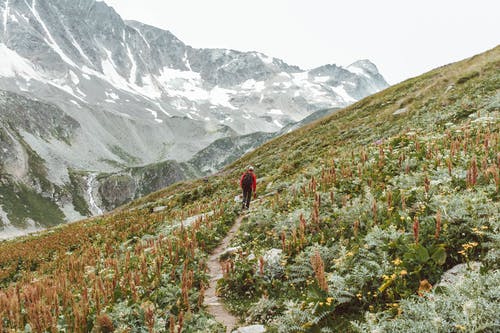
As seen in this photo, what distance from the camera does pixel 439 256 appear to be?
233 inches

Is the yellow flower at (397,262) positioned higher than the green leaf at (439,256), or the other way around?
the yellow flower at (397,262)

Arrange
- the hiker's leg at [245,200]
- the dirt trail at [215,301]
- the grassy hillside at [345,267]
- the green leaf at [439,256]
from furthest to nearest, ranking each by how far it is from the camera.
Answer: the hiker's leg at [245,200] → the dirt trail at [215,301] → the green leaf at [439,256] → the grassy hillside at [345,267]

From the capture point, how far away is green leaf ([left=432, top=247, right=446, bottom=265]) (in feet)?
19.3

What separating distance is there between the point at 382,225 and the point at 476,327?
337 cm

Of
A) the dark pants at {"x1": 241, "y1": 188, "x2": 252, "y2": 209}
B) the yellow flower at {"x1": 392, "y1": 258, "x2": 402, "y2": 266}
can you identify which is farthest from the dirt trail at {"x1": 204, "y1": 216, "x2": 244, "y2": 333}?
the dark pants at {"x1": 241, "y1": 188, "x2": 252, "y2": 209}

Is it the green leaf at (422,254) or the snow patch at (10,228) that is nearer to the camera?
the green leaf at (422,254)

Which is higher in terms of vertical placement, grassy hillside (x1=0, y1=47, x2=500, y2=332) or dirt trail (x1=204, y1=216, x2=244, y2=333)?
grassy hillside (x1=0, y1=47, x2=500, y2=332)

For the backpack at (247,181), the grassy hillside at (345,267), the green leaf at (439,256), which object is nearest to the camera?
the grassy hillside at (345,267)

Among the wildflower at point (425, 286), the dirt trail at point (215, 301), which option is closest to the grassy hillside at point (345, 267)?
the wildflower at point (425, 286)

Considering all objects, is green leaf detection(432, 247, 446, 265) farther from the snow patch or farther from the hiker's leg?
the snow patch

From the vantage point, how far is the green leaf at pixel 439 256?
232 inches

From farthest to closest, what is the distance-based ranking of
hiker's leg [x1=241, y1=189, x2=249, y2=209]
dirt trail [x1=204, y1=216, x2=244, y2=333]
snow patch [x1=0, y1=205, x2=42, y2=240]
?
snow patch [x1=0, y1=205, x2=42, y2=240], hiker's leg [x1=241, y1=189, x2=249, y2=209], dirt trail [x1=204, y1=216, x2=244, y2=333]

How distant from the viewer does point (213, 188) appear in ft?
95.8

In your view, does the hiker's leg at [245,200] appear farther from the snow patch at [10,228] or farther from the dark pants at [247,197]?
the snow patch at [10,228]
